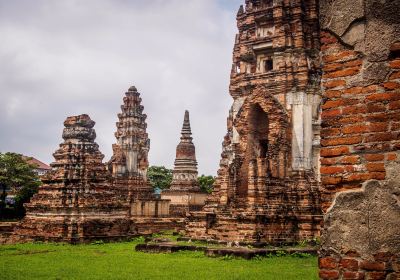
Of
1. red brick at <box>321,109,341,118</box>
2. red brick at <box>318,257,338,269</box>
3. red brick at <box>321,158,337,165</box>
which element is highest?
red brick at <box>321,109,341,118</box>

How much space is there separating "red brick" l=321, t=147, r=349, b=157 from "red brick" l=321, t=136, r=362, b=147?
1.9 inches

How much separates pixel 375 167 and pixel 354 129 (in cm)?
41

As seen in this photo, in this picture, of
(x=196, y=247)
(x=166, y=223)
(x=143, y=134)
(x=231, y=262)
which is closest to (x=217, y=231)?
(x=196, y=247)

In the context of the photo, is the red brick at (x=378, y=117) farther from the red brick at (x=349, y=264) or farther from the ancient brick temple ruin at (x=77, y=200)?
the ancient brick temple ruin at (x=77, y=200)

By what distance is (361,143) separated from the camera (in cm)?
450

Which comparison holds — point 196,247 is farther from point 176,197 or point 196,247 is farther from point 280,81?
point 176,197

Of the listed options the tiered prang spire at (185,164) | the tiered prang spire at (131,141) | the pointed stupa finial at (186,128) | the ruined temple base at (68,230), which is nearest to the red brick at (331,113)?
the ruined temple base at (68,230)

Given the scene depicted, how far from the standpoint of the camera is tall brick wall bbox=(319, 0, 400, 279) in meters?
4.29

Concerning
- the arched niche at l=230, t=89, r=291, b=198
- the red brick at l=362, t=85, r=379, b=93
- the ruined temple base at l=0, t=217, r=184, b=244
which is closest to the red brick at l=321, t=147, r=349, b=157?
the red brick at l=362, t=85, r=379, b=93

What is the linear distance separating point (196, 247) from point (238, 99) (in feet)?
19.8

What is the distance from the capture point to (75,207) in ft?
56.7

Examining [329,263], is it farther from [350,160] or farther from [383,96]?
[383,96]

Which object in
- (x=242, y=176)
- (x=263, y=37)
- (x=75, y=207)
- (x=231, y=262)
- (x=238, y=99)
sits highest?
(x=263, y=37)

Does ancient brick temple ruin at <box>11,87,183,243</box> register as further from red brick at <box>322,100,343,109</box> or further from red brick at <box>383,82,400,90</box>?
red brick at <box>383,82,400,90</box>
